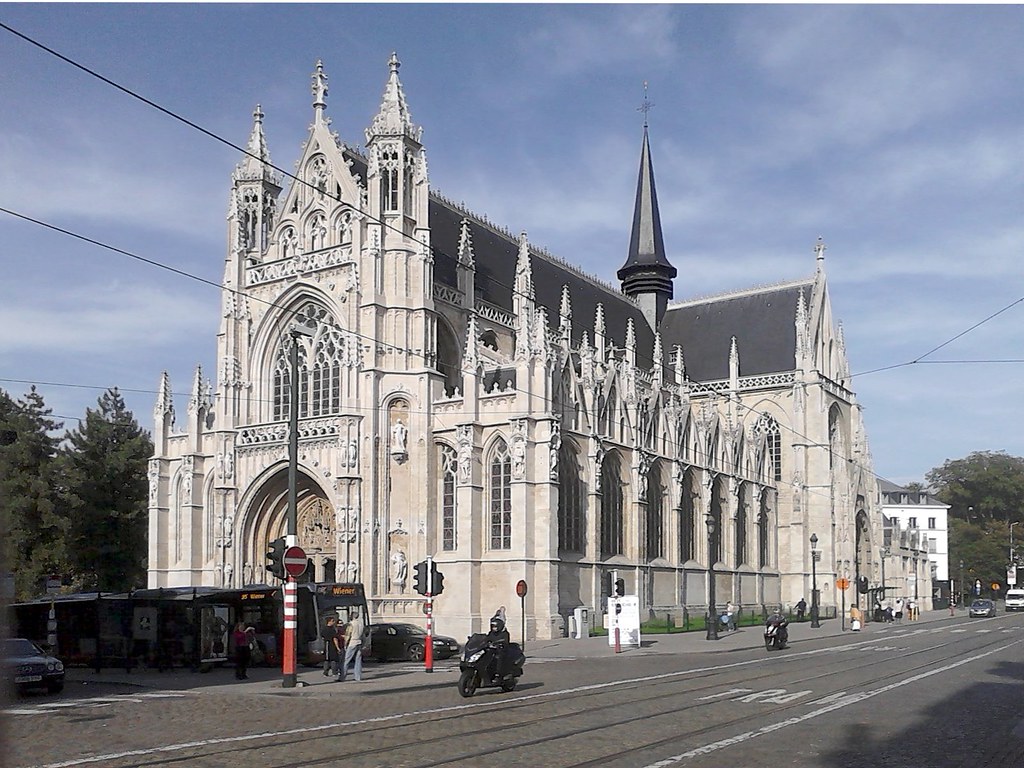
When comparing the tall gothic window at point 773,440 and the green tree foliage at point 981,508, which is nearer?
the tall gothic window at point 773,440

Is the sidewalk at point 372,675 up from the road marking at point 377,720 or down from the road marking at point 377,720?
down

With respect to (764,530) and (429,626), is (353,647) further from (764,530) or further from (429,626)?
(764,530)

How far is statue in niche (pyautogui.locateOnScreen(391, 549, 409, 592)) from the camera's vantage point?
41781 millimetres

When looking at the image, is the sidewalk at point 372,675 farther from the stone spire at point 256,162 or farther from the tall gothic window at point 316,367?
the stone spire at point 256,162

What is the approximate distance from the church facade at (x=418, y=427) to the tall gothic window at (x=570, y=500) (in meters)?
0.11

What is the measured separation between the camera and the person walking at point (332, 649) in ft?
79.4

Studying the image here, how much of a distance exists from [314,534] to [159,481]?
7867 mm

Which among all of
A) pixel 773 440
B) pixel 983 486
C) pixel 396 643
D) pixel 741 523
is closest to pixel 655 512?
pixel 741 523

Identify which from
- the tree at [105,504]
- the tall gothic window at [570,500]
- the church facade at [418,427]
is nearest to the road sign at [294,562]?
the church facade at [418,427]

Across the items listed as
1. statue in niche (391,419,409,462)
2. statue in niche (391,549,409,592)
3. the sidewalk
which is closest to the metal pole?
the sidewalk

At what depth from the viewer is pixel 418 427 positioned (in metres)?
43.1

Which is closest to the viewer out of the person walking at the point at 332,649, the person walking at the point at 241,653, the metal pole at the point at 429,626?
the person walking at the point at 332,649

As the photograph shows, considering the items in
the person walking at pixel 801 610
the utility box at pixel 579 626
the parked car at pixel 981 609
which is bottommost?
the parked car at pixel 981 609

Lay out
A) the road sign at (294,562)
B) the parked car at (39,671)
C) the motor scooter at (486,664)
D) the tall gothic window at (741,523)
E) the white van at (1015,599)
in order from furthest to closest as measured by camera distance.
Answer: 1. the white van at (1015,599)
2. the tall gothic window at (741,523)
3. the road sign at (294,562)
4. the parked car at (39,671)
5. the motor scooter at (486,664)
